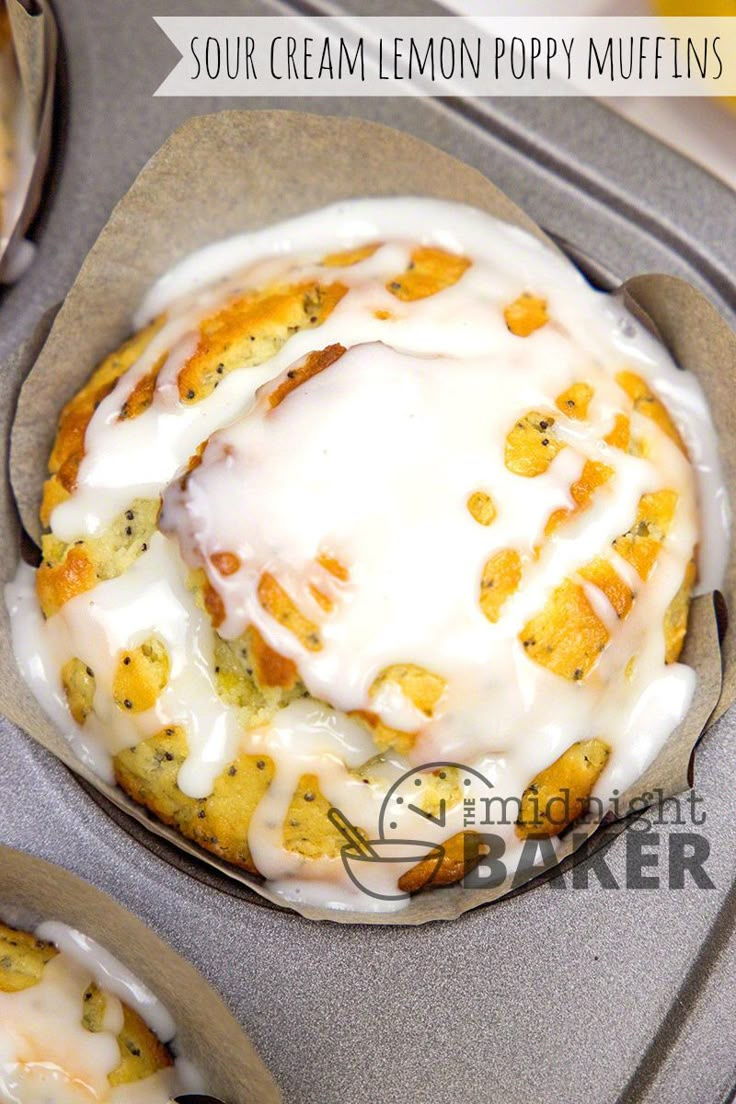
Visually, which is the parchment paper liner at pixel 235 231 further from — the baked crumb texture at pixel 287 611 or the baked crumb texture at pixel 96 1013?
the baked crumb texture at pixel 96 1013

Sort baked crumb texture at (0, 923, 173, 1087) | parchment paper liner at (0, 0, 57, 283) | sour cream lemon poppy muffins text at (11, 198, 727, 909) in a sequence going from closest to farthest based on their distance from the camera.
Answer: sour cream lemon poppy muffins text at (11, 198, 727, 909) < baked crumb texture at (0, 923, 173, 1087) < parchment paper liner at (0, 0, 57, 283)

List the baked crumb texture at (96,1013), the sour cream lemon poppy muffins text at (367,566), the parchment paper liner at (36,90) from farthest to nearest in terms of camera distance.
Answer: the parchment paper liner at (36,90), the baked crumb texture at (96,1013), the sour cream lemon poppy muffins text at (367,566)

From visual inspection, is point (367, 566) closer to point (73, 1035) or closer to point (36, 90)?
point (73, 1035)

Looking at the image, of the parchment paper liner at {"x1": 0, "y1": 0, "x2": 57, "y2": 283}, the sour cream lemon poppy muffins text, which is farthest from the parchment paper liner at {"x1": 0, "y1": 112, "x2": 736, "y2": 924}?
the parchment paper liner at {"x1": 0, "y1": 0, "x2": 57, "y2": 283}

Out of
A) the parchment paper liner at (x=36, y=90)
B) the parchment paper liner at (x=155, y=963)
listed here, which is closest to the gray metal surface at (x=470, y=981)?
the parchment paper liner at (x=155, y=963)

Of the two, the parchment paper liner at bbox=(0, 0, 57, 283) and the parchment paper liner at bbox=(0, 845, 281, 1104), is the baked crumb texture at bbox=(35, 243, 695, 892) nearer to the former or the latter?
the parchment paper liner at bbox=(0, 845, 281, 1104)

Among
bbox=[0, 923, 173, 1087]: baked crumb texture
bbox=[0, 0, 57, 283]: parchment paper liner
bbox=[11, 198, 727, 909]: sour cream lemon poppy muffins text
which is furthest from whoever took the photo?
bbox=[0, 0, 57, 283]: parchment paper liner
